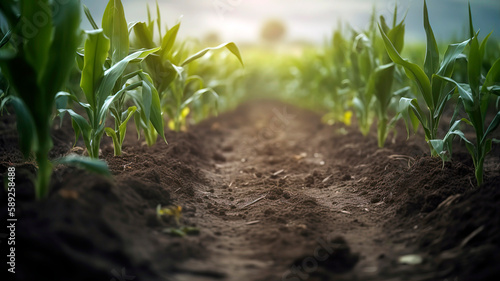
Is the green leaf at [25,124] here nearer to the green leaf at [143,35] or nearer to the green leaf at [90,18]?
the green leaf at [90,18]

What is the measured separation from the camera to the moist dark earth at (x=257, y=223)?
123 cm

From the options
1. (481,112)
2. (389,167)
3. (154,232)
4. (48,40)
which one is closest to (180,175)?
(154,232)

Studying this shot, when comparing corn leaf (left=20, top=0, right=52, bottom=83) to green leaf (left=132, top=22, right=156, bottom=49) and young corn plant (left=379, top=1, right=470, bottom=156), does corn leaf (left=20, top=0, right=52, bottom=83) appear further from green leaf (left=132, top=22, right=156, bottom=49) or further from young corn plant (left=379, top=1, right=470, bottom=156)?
young corn plant (left=379, top=1, right=470, bottom=156)

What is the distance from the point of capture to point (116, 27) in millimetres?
2305

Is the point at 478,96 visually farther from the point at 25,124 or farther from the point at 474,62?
the point at 25,124

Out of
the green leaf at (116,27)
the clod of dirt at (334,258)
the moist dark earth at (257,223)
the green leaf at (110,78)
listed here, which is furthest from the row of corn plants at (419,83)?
the green leaf at (116,27)

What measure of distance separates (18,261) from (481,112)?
2.15 m

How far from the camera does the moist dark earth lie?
4.04 feet

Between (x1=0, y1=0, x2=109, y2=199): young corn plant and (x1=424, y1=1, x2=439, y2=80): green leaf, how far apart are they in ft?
6.31

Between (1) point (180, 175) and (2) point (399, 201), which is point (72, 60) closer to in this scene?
(1) point (180, 175)

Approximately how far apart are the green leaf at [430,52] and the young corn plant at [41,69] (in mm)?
1924

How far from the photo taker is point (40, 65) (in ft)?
4.62

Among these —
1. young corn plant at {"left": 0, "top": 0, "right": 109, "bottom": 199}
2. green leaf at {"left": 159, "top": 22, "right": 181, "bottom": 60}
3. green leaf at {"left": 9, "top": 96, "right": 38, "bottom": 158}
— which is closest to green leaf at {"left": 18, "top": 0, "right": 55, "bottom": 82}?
young corn plant at {"left": 0, "top": 0, "right": 109, "bottom": 199}

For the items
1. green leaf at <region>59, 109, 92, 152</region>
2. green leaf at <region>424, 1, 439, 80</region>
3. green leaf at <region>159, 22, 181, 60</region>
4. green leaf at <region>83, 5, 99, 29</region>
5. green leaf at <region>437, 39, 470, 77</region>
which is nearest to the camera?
green leaf at <region>59, 109, 92, 152</region>
